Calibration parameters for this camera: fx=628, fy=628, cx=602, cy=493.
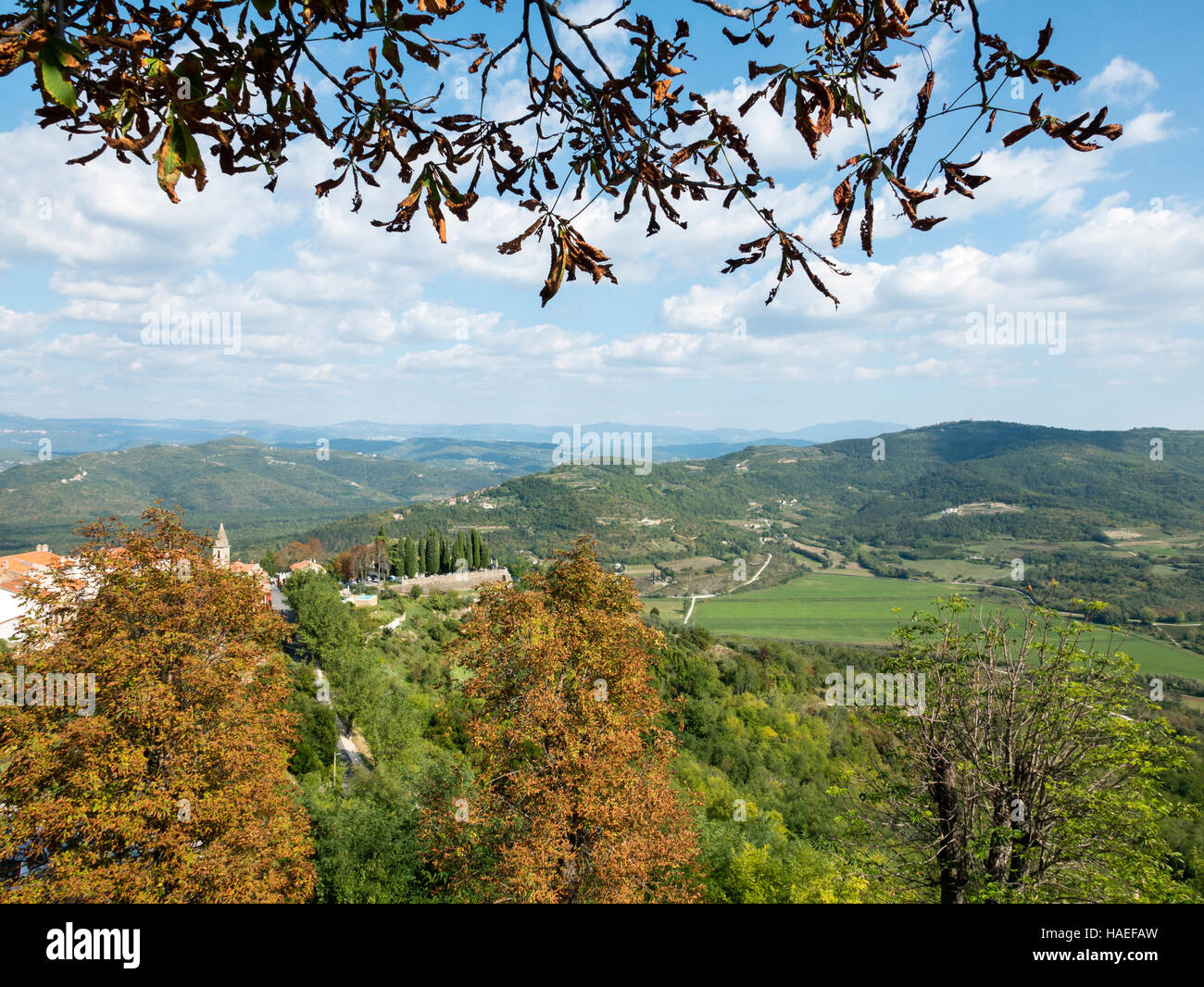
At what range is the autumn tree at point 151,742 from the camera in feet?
24.2

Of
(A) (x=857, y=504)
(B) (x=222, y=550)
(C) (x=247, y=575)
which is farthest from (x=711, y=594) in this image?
(A) (x=857, y=504)

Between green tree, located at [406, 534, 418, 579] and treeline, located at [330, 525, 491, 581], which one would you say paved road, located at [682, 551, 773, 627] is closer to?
treeline, located at [330, 525, 491, 581]

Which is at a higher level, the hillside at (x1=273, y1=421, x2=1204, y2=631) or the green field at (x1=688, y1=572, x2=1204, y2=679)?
the hillside at (x1=273, y1=421, x2=1204, y2=631)

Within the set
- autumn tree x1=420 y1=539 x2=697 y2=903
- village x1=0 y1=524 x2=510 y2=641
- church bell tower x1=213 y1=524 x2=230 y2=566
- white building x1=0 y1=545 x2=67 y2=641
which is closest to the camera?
autumn tree x1=420 y1=539 x2=697 y2=903

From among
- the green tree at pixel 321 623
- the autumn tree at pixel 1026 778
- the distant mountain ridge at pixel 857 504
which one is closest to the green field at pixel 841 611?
the distant mountain ridge at pixel 857 504

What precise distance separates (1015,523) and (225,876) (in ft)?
507

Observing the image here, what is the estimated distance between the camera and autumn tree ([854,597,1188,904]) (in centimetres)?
764

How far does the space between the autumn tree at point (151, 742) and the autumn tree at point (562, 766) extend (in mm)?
2597

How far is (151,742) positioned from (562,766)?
5404mm

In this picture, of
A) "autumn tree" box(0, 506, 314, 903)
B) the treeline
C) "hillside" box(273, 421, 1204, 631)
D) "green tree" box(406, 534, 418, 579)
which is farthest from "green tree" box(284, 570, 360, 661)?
"hillside" box(273, 421, 1204, 631)

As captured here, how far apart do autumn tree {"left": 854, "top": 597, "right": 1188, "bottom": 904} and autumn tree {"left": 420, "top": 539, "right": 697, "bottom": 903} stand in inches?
130

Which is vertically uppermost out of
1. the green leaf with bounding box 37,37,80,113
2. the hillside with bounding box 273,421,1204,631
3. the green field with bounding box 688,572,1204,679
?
the green leaf with bounding box 37,37,80,113

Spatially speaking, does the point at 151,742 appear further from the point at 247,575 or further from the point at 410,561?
the point at 410,561

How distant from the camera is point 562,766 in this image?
29.9 ft
